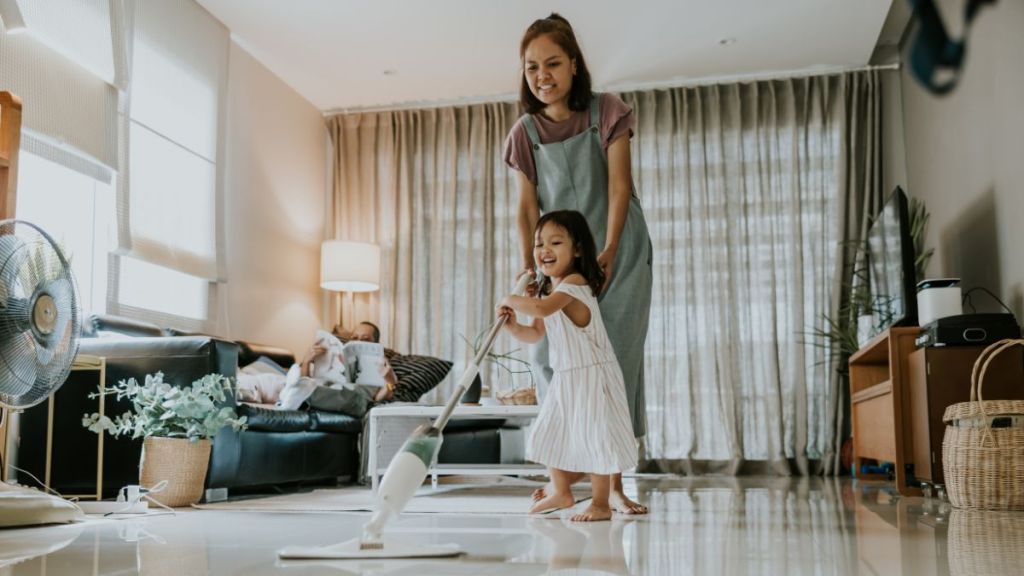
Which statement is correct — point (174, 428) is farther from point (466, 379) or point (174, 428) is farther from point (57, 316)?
point (466, 379)

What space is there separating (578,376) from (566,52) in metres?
0.85

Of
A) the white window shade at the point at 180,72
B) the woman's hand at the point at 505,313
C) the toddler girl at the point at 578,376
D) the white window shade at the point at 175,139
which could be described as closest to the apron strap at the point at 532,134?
the toddler girl at the point at 578,376

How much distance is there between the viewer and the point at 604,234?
8.59 feet

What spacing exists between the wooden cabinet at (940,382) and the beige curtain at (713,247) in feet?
6.83

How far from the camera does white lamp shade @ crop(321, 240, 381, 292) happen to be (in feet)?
19.0

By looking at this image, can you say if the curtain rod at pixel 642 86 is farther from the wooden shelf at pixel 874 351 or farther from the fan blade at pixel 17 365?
the fan blade at pixel 17 365

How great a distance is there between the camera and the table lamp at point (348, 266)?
578 cm

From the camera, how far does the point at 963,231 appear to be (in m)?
4.16

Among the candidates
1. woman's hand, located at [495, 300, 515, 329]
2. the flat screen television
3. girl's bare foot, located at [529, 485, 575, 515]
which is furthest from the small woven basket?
woman's hand, located at [495, 300, 515, 329]

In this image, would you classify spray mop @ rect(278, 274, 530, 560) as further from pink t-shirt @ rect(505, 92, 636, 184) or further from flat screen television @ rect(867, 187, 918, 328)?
flat screen television @ rect(867, 187, 918, 328)

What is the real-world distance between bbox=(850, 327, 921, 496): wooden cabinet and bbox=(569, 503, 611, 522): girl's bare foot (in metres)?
1.73

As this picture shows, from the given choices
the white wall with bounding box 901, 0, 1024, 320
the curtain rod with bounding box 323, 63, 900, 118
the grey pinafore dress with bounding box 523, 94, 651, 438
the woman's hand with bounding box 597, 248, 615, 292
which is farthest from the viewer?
the curtain rod with bounding box 323, 63, 900, 118

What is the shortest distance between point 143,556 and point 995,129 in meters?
3.34

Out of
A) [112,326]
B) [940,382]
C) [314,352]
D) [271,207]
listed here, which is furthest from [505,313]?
[271,207]
